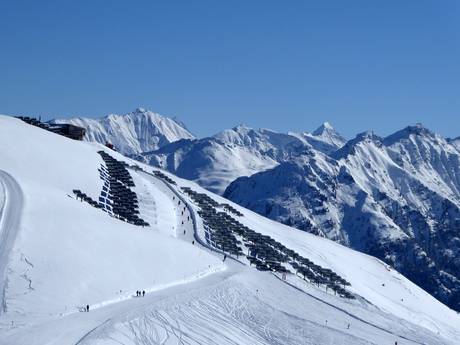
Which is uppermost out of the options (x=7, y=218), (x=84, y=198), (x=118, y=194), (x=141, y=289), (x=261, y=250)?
(x=118, y=194)

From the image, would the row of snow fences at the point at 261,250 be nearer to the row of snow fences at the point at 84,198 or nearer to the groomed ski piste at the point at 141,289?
the groomed ski piste at the point at 141,289

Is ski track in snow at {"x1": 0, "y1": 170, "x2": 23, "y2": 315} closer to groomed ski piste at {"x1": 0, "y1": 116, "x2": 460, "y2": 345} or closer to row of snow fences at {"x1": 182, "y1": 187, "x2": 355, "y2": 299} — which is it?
groomed ski piste at {"x1": 0, "y1": 116, "x2": 460, "y2": 345}

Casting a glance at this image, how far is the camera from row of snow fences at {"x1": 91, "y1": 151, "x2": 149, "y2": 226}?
13375 cm

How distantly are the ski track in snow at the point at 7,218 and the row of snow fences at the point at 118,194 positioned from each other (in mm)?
22342

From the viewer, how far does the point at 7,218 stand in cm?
8806

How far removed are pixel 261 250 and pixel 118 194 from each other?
32646 millimetres

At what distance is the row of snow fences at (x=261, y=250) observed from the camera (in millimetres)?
132250

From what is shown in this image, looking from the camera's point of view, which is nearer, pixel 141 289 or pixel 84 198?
pixel 141 289

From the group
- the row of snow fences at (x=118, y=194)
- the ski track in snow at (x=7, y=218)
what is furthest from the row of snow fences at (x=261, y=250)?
the ski track in snow at (x=7, y=218)

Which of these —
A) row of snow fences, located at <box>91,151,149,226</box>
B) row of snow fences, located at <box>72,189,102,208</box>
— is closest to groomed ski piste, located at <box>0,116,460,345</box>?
row of snow fences, located at <box>72,189,102,208</box>

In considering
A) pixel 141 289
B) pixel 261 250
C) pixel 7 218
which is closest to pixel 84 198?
pixel 261 250

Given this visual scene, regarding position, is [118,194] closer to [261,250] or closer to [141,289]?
[261,250]

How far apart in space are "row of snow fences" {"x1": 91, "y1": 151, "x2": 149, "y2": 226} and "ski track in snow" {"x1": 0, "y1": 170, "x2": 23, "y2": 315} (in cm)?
2234

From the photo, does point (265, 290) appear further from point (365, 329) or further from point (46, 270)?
point (46, 270)
